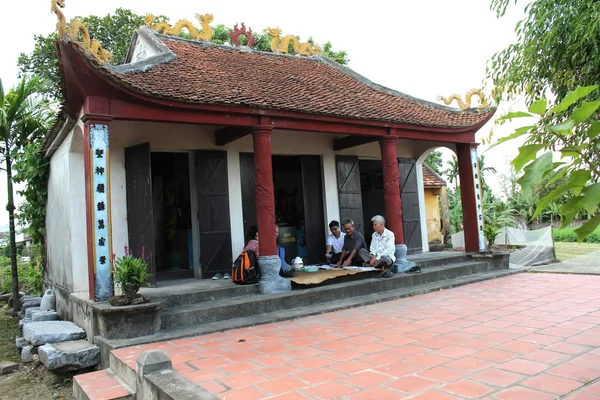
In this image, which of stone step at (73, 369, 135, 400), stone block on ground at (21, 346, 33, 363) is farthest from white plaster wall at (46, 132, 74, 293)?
stone step at (73, 369, 135, 400)

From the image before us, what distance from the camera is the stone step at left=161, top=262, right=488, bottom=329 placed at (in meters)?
5.73

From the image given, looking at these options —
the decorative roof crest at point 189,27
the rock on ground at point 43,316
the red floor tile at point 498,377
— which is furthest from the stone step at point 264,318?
the decorative roof crest at point 189,27

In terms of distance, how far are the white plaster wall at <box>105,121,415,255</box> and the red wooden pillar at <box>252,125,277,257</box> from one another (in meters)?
1.49

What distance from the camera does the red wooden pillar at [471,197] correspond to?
392 inches

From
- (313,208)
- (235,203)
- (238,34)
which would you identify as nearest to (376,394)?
(235,203)

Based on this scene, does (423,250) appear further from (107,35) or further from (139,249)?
(107,35)

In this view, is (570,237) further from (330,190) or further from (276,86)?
(276,86)

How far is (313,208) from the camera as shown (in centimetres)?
965

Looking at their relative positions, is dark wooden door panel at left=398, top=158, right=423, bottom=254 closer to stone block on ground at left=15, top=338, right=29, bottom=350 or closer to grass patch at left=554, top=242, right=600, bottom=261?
grass patch at left=554, top=242, right=600, bottom=261

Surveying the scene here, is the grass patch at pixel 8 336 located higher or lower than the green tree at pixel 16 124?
lower

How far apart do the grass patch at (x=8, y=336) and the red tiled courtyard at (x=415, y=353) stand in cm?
326

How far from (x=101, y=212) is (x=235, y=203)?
315 cm

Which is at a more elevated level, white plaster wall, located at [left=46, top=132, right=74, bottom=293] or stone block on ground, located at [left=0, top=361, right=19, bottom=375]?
white plaster wall, located at [left=46, top=132, right=74, bottom=293]

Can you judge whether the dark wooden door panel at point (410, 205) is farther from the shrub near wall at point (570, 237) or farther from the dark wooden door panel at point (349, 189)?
the shrub near wall at point (570, 237)
